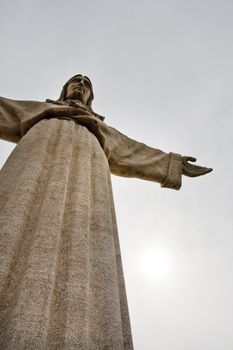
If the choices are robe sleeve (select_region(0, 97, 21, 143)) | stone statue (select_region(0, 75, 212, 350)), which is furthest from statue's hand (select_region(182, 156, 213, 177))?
robe sleeve (select_region(0, 97, 21, 143))

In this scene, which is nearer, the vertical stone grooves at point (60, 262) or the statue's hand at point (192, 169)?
the vertical stone grooves at point (60, 262)

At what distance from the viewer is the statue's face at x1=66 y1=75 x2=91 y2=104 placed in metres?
5.35

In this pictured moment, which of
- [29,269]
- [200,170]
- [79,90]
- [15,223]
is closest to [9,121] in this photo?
[79,90]

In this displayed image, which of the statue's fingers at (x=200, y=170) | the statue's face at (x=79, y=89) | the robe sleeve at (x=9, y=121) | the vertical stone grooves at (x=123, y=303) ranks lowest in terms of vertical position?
the vertical stone grooves at (x=123, y=303)

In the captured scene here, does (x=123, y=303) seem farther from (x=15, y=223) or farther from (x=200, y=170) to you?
(x=200, y=170)

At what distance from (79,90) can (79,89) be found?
47 mm

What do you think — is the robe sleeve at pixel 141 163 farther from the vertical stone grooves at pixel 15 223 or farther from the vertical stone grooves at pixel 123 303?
the vertical stone grooves at pixel 123 303

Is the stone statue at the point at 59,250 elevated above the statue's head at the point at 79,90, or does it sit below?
below

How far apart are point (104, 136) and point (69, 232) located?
2.27 m

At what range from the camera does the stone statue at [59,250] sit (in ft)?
5.04

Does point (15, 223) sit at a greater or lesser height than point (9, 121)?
lesser

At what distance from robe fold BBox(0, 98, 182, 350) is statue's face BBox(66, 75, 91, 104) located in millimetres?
1937

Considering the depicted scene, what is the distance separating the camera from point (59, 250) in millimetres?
1987

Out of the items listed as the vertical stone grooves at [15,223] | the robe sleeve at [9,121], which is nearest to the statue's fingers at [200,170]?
the robe sleeve at [9,121]
